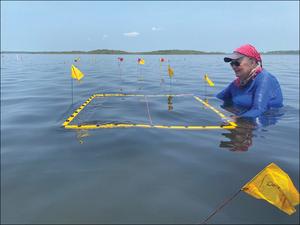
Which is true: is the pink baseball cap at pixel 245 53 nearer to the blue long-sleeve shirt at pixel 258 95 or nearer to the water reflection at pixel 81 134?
the blue long-sleeve shirt at pixel 258 95

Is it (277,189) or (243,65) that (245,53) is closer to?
(243,65)

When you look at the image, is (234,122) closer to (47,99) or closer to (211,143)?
(211,143)

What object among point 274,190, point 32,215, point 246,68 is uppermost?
point 246,68

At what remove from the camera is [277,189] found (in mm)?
3029

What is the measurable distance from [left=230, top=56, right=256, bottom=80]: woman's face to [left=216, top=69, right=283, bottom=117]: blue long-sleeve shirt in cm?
33

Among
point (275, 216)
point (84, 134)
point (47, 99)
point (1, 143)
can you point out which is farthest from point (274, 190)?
point (47, 99)

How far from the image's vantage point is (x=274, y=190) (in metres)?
3.05

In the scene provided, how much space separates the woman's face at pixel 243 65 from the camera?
9539mm

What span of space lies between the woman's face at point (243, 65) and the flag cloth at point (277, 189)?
690cm

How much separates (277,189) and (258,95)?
658cm

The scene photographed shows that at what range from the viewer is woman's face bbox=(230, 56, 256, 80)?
954 centimetres

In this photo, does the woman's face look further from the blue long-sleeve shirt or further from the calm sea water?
the calm sea water

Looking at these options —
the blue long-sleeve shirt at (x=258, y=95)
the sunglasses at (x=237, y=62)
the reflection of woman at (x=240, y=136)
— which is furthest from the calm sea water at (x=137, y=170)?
the sunglasses at (x=237, y=62)

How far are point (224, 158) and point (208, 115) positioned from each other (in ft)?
13.6
